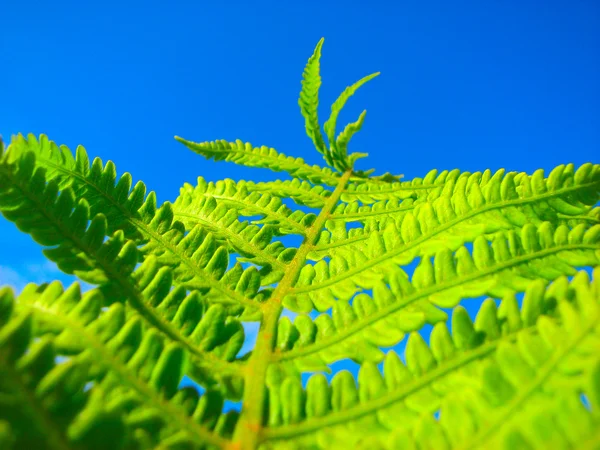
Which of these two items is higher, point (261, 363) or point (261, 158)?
point (261, 158)

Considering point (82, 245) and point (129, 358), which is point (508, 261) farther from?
point (82, 245)

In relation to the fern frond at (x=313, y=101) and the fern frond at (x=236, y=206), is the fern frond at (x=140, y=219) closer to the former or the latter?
the fern frond at (x=236, y=206)

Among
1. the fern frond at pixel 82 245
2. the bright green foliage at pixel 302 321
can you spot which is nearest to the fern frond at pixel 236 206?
the bright green foliage at pixel 302 321

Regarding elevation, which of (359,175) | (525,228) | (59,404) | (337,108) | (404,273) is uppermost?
(337,108)

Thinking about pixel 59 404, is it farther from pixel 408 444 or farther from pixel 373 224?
pixel 373 224

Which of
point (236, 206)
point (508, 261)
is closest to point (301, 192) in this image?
point (236, 206)

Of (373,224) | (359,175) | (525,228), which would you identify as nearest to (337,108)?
(359,175)
